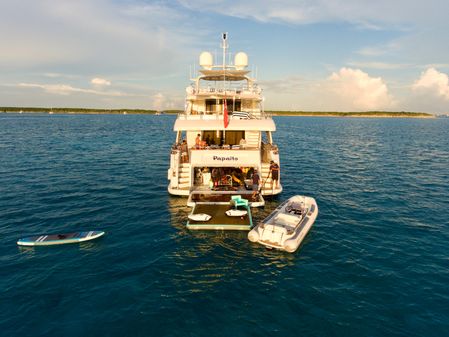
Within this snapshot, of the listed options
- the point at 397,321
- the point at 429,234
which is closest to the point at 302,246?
the point at 397,321

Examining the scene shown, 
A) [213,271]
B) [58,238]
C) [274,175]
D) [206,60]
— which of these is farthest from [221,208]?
[206,60]

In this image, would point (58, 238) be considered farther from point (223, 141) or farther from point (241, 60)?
point (241, 60)

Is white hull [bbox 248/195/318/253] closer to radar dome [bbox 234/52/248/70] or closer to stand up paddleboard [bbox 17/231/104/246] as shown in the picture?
stand up paddleboard [bbox 17/231/104/246]

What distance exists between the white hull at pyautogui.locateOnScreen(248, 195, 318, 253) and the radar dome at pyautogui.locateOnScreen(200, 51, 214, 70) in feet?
61.7

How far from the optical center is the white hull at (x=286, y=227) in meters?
15.3

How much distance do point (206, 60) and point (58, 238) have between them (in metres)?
23.0

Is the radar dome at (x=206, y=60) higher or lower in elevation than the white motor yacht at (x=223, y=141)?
higher

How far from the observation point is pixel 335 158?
44.5m

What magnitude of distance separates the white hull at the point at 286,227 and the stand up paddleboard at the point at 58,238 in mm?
9260

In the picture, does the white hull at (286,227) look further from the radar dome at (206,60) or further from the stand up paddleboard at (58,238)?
the radar dome at (206,60)

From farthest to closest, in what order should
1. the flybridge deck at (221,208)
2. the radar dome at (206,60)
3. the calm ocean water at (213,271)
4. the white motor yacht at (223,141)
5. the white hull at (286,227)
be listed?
1. the radar dome at (206,60)
2. the white motor yacht at (223,141)
3. the flybridge deck at (221,208)
4. the white hull at (286,227)
5. the calm ocean water at (213,271)

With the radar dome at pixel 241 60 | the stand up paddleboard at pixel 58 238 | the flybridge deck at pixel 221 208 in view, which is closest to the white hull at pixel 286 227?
the flybridge deck at pixel 221 208

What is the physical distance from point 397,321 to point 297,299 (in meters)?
3.69

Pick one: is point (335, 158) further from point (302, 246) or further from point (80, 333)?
point (80, 333)
